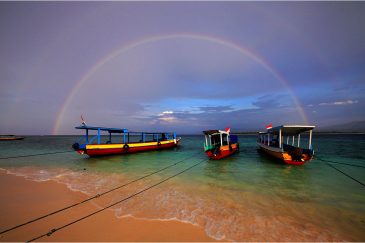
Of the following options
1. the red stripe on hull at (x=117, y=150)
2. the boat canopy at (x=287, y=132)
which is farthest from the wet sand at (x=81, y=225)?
the red stripe on hull at (x=117, y=150)

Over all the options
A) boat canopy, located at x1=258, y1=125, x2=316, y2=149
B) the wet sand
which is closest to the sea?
the wet sand

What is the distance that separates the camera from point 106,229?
539 centimetres

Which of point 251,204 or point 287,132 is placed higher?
point 287,132

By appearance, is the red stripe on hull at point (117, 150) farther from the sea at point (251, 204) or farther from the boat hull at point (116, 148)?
the sea at point (251, 204)

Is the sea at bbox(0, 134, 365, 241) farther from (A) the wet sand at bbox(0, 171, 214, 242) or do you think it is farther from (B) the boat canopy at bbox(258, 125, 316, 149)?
(B) the boat canopy at bbox(258, 125, 316, 149)

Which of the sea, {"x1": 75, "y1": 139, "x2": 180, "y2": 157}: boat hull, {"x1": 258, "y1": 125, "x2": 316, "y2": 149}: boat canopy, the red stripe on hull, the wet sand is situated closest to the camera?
the wet sand

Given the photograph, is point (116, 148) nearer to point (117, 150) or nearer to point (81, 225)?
point (117, 150)

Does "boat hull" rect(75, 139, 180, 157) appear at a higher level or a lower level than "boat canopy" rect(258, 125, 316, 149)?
lower

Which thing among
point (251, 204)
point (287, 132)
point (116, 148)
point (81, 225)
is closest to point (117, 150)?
point (116, 148)

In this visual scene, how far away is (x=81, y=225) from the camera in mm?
5598

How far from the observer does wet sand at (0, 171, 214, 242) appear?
16.3 ft

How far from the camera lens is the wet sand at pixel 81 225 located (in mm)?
4969

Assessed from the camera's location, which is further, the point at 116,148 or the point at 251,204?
the point at 116,148

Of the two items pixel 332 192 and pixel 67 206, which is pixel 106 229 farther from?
pixel 332 192
